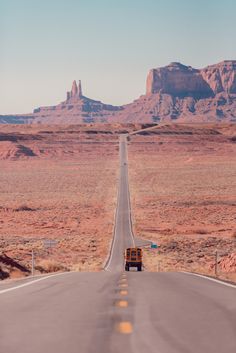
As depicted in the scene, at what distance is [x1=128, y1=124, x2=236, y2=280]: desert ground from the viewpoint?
46066 mm

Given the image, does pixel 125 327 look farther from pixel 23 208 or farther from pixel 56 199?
pixel 56 199

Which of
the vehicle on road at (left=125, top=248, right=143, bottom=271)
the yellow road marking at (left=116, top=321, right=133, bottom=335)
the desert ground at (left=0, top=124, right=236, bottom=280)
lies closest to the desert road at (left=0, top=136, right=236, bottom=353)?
the yellow road marking at (left=116, top=321, right=133, bottom=335)

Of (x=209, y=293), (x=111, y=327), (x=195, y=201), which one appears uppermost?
(x=111, y=327)

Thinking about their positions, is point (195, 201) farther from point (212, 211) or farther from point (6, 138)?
point (6, 138)

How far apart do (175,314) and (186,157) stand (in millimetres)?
161024

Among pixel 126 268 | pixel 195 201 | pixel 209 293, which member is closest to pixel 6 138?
pixel 195 201

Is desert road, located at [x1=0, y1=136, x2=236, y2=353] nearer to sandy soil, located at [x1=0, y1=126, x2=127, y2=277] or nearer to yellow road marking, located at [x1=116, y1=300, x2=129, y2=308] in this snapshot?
yellow road marking, located at [x1=116, y1=300, x2=129, y2=308]

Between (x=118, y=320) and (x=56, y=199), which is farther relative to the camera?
(x=56, y=199)

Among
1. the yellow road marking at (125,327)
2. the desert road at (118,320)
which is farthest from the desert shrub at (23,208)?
the yellow road marking at (125,327)

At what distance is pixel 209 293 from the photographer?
10766mm

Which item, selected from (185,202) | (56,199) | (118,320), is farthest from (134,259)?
(56,199)

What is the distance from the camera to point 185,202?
3378 inches

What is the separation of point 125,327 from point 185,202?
7980 centimetres

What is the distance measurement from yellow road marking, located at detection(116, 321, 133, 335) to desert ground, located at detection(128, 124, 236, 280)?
48.6ft
